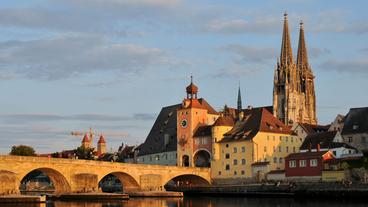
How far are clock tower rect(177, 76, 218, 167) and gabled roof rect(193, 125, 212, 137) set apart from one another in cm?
69

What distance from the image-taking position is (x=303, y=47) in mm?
180250

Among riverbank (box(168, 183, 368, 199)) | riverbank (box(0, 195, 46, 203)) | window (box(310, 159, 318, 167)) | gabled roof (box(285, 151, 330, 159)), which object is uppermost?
gabled roof (box(285, 151, 330, 159))

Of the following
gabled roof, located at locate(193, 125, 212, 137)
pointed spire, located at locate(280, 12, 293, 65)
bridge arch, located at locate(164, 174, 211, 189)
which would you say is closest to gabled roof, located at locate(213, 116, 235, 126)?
gabled roof, located at locate(193, 125, 212, 137)

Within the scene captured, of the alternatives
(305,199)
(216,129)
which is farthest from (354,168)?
(216,129)

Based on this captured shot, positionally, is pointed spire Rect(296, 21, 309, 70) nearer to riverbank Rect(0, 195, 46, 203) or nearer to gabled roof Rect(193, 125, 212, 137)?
gabled roof Rect(193, 125, 212, 137)

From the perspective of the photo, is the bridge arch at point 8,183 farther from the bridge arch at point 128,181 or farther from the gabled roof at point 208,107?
the gabled roof at point 208,107

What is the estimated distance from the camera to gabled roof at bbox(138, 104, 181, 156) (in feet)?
410

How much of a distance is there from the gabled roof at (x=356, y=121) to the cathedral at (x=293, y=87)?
59.4 m

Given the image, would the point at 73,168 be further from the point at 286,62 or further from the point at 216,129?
the point at 286,62

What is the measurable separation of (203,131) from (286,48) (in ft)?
229

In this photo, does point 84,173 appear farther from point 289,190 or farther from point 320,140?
point 320,140

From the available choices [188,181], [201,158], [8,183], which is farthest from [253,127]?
[8,183]

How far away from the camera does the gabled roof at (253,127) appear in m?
105

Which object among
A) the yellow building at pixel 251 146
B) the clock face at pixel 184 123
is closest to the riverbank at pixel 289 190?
the yellow building at pixel 251 146
